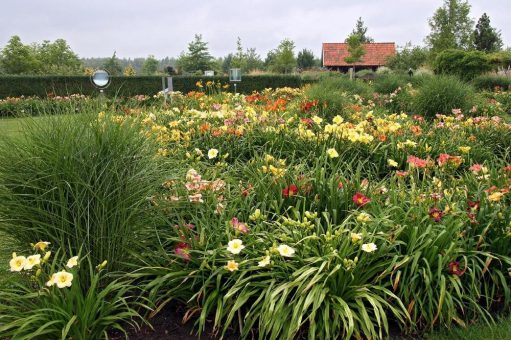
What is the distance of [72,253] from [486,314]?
7.57 feet

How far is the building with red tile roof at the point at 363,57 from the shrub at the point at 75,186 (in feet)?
144

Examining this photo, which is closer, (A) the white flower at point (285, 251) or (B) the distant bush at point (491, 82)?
(A) the white flower at point (285, 251)

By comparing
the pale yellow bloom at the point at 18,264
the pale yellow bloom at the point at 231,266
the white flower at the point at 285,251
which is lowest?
the pale yellow bloom at the point at 231,266

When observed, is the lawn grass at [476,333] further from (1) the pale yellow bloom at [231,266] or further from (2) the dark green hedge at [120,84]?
(2) the dark green hedge at [120,84]

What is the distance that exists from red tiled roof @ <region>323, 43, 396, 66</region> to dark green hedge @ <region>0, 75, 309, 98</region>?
2426 centimetres

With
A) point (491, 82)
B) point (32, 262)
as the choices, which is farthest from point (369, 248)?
point (491, 82)

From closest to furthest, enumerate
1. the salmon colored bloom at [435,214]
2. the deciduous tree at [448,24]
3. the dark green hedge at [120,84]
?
1. the salmon colored bloom at [435,214]
2. the dark green hedge at [120,84]
3. the deciduous tree at [448,24]

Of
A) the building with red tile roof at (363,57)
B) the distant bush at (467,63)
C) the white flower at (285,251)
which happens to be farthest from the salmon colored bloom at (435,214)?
the building with red tile roof at (363,57)

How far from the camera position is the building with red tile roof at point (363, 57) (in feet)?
146

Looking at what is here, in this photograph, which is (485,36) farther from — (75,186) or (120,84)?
(75,186)

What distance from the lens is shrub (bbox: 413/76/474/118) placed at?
8266 millimetres

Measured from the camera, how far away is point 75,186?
2.21 metres

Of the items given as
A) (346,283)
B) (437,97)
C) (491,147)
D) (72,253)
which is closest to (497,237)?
(346,283)

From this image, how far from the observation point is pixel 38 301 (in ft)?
6.90
